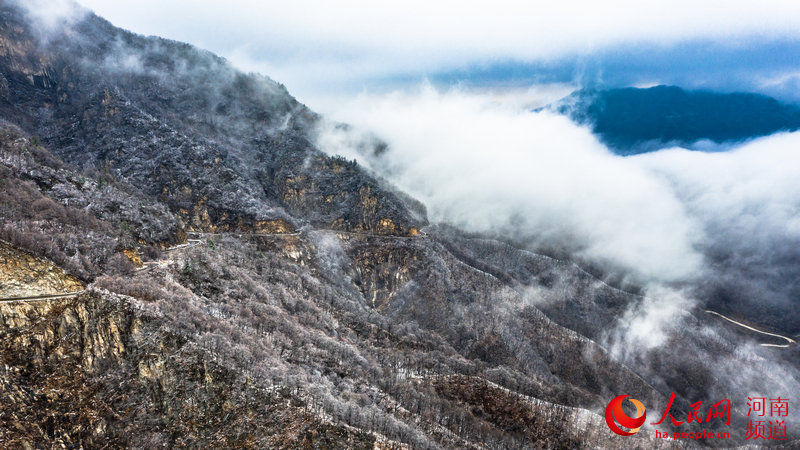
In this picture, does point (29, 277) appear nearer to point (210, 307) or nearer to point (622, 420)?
point (210, 307)

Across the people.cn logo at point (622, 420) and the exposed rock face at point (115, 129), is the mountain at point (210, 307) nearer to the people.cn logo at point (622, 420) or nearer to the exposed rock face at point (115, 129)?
the exposed rock face at point (115, 129)

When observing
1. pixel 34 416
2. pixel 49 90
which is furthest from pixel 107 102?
pixel 34 416

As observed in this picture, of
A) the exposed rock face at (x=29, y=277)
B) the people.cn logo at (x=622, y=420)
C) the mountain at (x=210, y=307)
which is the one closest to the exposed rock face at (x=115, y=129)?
the mountain at (x=210, y=307)

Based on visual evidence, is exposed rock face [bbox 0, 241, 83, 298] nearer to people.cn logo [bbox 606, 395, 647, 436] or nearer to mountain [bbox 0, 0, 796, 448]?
mountain [bbox 0, 0, 796, 448]

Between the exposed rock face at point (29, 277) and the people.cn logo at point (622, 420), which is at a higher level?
the exposed rock face at point (29, 277)

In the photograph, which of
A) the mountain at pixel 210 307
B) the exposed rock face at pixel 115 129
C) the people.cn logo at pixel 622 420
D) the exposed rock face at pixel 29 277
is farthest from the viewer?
the exposed rock face at pixel 115 129

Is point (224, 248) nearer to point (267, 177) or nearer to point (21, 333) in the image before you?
point (21, 333)
